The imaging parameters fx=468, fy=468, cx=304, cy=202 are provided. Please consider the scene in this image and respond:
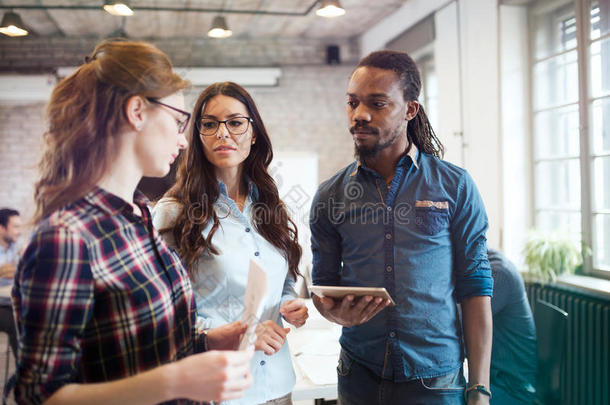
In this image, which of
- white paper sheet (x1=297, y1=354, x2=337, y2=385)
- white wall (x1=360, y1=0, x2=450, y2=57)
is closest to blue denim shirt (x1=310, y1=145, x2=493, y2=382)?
white paper sheet (x1=297, y1=354, x2=337, y2=385)

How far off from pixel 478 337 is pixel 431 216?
0.39 m

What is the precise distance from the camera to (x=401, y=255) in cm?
139

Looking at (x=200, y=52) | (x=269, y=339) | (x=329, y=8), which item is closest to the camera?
(x=269, y=339)

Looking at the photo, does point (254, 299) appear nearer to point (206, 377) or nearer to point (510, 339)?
point (206, 377)

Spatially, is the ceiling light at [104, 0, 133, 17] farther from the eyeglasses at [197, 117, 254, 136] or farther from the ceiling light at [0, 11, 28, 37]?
the eyeglasses at [197, 117, 254, 136]

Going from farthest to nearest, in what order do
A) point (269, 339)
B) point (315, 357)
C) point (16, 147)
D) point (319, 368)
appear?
point (16, 147) < point (315, 357) < point (319, 368) < point (269, 339)

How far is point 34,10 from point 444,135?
168 inches

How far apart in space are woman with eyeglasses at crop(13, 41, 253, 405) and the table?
0.87m

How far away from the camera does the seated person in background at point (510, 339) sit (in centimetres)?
189

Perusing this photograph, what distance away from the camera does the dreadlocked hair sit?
1495 mm

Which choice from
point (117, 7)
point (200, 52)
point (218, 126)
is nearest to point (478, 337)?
point (218, 126)

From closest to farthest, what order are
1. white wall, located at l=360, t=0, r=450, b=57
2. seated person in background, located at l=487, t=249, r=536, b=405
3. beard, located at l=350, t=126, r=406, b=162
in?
beard, located at l=350, t=126, r=406, b=162, seated person in background, located at l=487, t=249, r=536, b=405, white wall, located at l=360, t=0, r=450, b=57

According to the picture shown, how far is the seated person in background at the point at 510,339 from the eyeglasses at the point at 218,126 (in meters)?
1.19

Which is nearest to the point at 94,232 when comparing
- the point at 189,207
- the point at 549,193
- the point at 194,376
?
the point at 194,376
